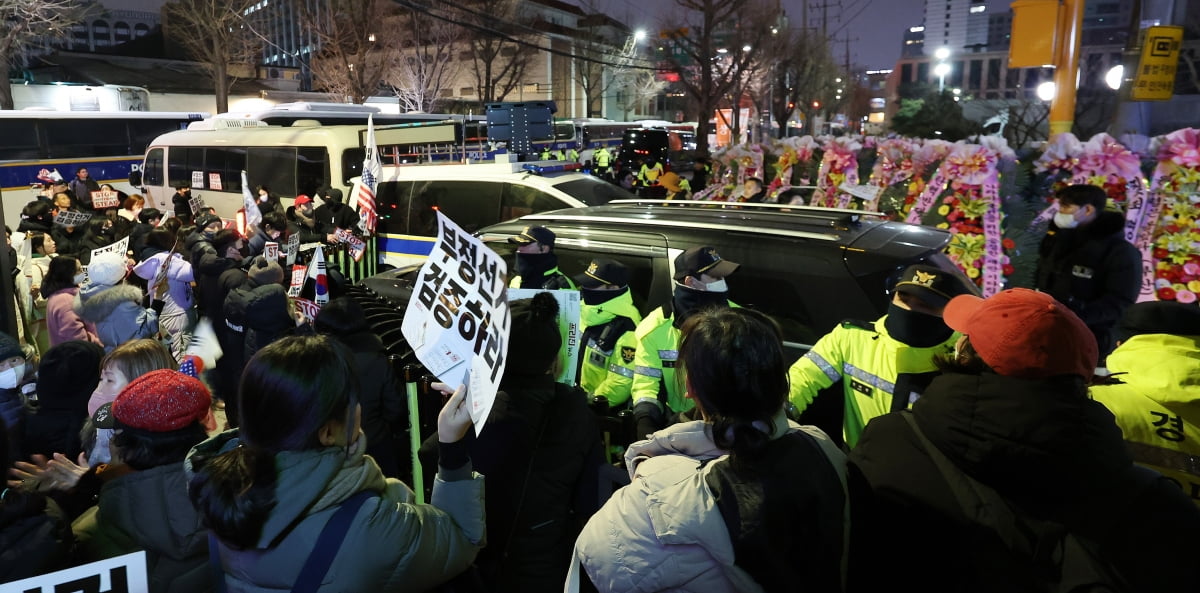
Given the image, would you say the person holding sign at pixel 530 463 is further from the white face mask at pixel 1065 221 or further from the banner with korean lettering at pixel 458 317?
the white face mask at pixel 1065 221

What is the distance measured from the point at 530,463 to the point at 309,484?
2.44ft

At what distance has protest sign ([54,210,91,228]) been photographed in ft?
27.9

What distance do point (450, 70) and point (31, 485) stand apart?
149 feet

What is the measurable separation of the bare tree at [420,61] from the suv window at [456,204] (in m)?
28.7

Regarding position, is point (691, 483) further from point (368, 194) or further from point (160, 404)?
point (368, 194)

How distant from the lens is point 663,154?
68.2 ft

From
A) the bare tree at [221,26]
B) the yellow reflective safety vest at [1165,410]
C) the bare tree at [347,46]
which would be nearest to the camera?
the yellow reflective safety vest at [1165,410]

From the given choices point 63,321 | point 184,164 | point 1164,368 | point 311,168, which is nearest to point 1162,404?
point 1164,368

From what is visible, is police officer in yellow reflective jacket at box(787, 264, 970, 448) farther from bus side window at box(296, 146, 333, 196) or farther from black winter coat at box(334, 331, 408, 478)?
bus side window at box(296, 146, 333, 196)

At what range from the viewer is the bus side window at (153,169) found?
15875mm

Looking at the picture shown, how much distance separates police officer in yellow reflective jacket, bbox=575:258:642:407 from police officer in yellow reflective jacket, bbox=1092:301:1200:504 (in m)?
2.00

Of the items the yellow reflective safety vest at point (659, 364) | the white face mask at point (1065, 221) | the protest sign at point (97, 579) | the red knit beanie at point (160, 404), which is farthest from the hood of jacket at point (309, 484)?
the white face mask at point (1065, 221)

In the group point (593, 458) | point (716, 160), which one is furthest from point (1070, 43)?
point (593, 458)

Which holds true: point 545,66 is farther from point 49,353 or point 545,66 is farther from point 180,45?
point 49,353
